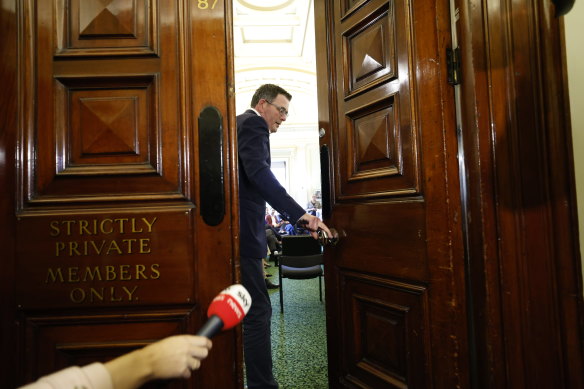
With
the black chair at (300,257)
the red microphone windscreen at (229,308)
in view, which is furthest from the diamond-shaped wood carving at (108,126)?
the black chair at (300,257)

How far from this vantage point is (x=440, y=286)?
109 centimetres

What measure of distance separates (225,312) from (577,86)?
1.19 meters

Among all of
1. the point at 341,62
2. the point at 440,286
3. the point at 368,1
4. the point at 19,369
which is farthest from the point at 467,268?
the point at 19,369

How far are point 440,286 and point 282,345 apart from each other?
1929 millimetres

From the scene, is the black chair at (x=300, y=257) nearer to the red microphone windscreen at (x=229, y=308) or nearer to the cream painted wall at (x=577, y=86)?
the cream painted wall at (x=577, y=86)

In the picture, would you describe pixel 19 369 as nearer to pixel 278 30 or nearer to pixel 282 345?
pixel 282 345

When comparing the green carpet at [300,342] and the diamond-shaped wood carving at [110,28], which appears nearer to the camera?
the diamond-shaped wood carving at [110,28]

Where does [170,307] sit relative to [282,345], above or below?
above

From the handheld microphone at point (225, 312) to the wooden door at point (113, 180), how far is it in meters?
0.36

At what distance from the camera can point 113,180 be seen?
1105 millimetres

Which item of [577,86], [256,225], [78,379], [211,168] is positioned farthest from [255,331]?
[577,86]

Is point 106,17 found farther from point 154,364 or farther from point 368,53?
point 154,364

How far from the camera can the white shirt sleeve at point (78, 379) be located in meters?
0.54

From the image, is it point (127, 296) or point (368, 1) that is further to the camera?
point (368, 1)
